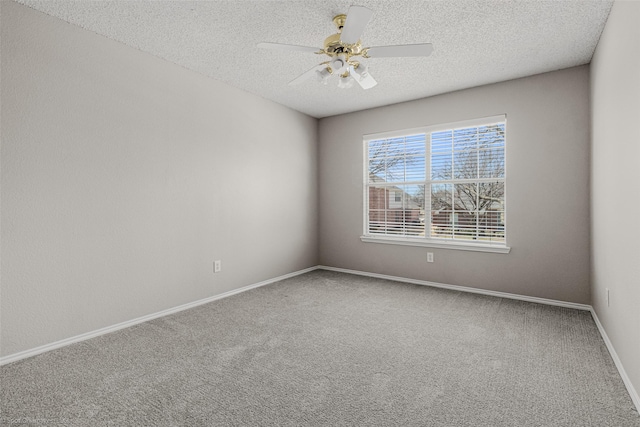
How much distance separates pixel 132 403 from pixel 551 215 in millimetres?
3889

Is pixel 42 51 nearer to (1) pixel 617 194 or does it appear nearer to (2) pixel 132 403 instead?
(2) pixel 132 403

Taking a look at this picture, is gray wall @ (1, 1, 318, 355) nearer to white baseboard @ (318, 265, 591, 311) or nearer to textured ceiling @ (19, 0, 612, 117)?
textured ceiling @ (19, 0, 612, 117)

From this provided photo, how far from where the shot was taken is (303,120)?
4.81m

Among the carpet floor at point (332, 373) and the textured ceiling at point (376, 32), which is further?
the textured ceiling at point (376, 32)

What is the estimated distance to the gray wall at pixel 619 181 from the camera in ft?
5.63

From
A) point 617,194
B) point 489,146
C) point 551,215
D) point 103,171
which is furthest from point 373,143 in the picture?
point 103,171

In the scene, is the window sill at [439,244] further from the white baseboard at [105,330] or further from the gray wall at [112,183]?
the white baseboard at [105,330]

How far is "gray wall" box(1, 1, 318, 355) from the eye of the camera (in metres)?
2.19

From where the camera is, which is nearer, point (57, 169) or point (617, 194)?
point (617, 194)

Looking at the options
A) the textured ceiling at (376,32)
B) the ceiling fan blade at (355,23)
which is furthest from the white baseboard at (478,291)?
the ceiling fan blade at (355,23)

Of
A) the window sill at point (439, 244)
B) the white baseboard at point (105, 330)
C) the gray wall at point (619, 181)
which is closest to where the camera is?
the gray wall at point (619, 181)

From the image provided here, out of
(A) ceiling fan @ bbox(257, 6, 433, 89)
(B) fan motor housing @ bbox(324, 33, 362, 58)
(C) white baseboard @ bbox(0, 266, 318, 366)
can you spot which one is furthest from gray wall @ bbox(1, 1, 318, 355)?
(B) fan motor housing @ bbox(324, 33, 362, 58)

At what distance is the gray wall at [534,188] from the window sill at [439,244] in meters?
0.06

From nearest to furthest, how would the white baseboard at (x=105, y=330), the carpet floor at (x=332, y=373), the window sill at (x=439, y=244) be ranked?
the carpet floor at (x=332, y=373) < the white baseboard at (x=105, y=330) < the window sill at (x=439, y=244)
